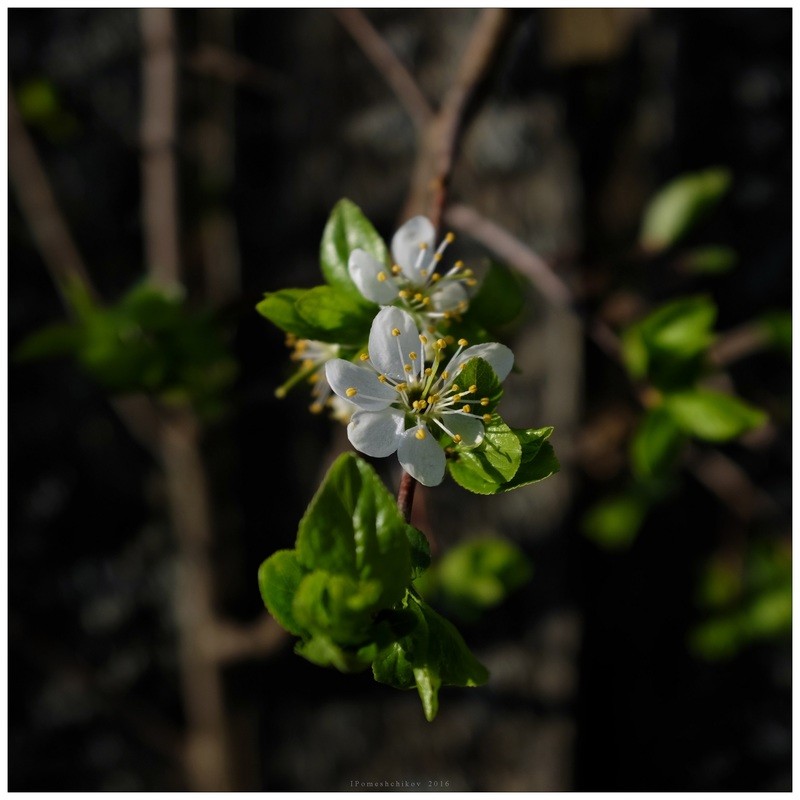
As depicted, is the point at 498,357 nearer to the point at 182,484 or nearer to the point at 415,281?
the point at 415,281

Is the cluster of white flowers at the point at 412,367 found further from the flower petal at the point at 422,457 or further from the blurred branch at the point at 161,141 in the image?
the blurred branch at the point at 161,141

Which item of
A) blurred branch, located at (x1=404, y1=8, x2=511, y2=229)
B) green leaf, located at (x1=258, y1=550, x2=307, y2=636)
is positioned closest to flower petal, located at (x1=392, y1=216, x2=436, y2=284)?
blurred branch, located at (x1=404, y1=8, x2=511, y2=229)

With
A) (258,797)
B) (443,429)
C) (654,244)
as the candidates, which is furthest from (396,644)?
(258,797)

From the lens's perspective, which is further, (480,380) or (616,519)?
(616,519)

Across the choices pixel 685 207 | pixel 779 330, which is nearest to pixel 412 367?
pixel 685 207

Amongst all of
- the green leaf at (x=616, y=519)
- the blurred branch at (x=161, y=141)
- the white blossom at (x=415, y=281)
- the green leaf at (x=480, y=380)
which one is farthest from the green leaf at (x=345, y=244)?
the green leaf at (x=616, y=519)
